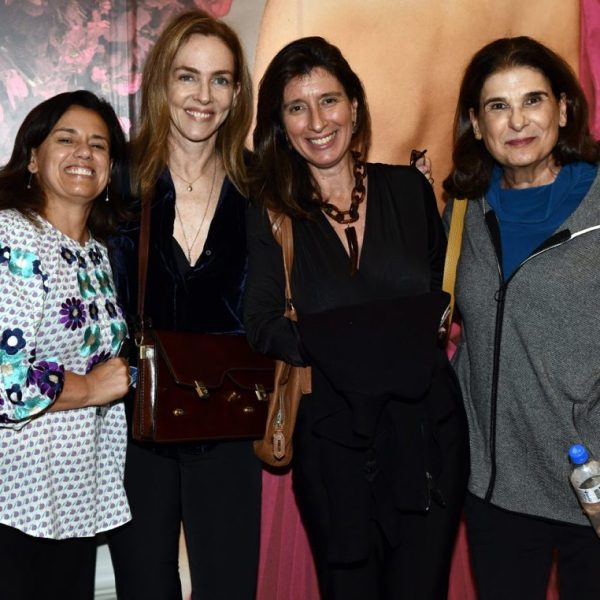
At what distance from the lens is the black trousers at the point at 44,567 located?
2.01 meters

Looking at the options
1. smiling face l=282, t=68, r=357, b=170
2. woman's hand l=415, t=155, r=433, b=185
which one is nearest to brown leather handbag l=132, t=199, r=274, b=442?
smiling face l=282, t=68, r=357, b=170

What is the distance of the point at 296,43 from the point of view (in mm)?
2385

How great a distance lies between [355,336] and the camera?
209 centimetres

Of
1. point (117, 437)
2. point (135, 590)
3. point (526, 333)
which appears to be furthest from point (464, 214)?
point (135, 590)

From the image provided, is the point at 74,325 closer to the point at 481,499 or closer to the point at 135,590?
the point at 135,590

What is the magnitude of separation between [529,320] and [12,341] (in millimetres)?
1235

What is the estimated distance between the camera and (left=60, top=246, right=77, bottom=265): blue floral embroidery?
2162mm

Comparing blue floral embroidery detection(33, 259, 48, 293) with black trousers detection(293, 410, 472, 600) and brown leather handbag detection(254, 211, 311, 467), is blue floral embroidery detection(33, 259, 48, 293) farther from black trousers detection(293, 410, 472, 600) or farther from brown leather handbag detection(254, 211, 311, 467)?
black trousers detection(293, 410, 472, 600)

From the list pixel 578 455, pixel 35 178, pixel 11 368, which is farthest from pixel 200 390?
pixel 578 455

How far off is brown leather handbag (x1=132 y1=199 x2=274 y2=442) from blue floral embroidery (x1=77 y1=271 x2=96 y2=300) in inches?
6.1

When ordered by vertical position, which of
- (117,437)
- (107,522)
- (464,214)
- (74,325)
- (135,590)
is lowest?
(135,590)

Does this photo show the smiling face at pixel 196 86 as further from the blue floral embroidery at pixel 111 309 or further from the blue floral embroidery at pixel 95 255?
the blue floral embroidery at pixel 111 309

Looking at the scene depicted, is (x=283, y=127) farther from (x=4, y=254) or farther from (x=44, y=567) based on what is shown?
(x=44, y=567)

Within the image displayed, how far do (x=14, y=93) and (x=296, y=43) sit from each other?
0.96 meters
